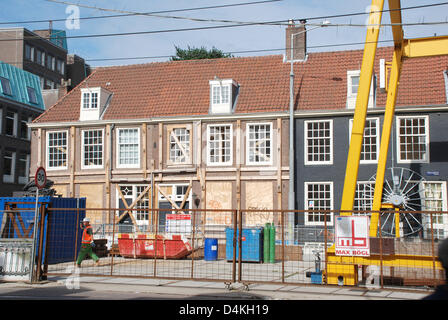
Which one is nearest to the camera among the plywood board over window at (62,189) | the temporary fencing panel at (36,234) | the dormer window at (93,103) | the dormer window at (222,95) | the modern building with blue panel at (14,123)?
the temporary fencing panel at (36,234)

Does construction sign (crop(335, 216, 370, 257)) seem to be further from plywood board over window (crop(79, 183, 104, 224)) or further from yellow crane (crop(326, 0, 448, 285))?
plywood board over window (crop(79, 183, 104, 224))

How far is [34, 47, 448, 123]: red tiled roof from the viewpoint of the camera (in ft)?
88.4

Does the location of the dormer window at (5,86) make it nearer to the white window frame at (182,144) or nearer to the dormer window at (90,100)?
the dormer window at (90,100)

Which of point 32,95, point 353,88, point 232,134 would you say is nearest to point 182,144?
point 232,134

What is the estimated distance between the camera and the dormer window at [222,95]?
2845 cm

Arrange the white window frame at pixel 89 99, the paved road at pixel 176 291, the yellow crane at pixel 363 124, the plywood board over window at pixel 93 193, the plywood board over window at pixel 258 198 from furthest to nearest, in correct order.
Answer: the white window frame at pixel 89 99, the plywood board over window at pixel 93 193, the plywood board over window at pixel 258 198, the yellow crane at pixel 363 124, the paved road at pixel 176 291

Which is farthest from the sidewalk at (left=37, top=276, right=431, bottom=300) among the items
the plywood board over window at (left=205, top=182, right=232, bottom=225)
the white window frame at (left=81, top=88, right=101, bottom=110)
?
the white window frame at (left=81, top=88, right=101, bottom=110)

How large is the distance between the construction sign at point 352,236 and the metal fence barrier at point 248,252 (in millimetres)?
293

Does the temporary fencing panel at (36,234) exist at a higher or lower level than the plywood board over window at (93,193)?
lower

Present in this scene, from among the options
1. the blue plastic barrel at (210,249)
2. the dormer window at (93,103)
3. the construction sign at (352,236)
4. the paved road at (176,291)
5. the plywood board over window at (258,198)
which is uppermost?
the dormer window at (93,103)

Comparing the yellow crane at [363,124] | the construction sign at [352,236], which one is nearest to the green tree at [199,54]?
the yellow crane at [363,124]

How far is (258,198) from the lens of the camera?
26891mm

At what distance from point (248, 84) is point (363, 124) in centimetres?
1587

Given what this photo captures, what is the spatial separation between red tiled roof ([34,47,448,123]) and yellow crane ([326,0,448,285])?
10184mm
